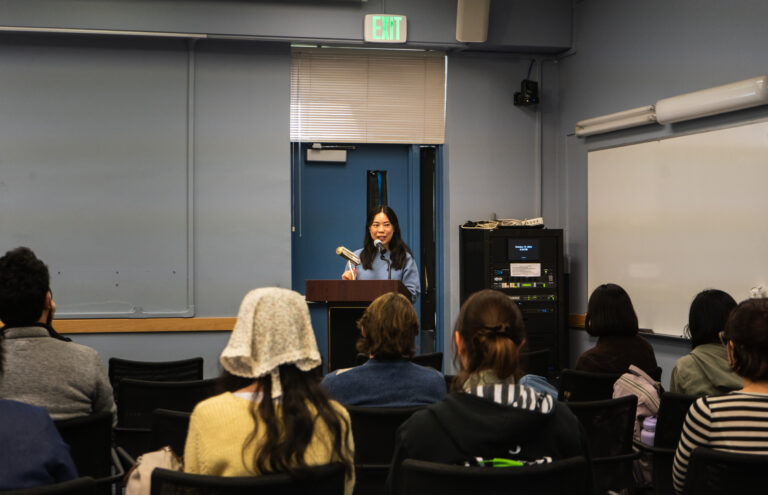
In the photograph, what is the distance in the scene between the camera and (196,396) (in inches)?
118

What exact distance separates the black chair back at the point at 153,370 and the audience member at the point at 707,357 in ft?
7.20

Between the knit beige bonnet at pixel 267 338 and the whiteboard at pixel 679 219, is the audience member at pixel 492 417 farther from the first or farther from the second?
the whiteboard at pixel 679 219

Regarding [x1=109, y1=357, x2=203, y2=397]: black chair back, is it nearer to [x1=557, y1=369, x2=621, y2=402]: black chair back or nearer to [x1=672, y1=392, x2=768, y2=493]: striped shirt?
[x1=557, y1=369, x2=621, y2=402]: black chair back

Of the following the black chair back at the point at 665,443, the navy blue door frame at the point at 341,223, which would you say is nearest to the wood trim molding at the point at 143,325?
the navy blue door frame at the point at 341,223

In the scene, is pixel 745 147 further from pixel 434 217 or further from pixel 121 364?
pixel 121 364

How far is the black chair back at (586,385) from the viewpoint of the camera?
307 cm

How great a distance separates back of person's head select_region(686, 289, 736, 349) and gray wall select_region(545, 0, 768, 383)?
2.14 metres

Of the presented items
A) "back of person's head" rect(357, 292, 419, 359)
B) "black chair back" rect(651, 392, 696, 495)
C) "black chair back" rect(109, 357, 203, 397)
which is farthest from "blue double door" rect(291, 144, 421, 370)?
"black chair back" rect(651, 392, 696, 495)

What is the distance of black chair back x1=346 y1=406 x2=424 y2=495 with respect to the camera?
2.26 metres

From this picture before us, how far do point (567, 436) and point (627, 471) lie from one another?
1.16 metres

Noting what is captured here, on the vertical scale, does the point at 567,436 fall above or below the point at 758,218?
below

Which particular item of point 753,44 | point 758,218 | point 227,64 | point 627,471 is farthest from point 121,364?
point 753,44

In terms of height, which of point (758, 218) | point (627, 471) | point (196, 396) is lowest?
point (627, 471)

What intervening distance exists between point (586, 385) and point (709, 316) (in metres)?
0.57
